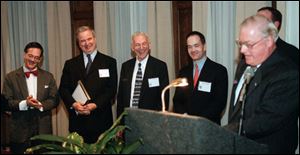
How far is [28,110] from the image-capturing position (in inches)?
156

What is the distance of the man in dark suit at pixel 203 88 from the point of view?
350cm

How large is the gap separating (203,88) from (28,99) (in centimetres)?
167

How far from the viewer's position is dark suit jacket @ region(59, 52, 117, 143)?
3.96 metres

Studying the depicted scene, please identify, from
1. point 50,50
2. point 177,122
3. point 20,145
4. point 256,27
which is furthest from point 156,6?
point 177,122

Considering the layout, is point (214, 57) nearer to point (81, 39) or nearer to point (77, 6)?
point (81, 39)

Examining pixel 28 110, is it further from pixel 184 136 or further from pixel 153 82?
pixel 184 136

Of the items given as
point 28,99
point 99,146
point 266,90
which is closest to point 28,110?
point 28,99

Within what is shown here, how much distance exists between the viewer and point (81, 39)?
3.92m

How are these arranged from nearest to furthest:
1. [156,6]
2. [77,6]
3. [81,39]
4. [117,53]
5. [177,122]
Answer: [177,122], [81,39], [156,6], [117,53], [77,6]

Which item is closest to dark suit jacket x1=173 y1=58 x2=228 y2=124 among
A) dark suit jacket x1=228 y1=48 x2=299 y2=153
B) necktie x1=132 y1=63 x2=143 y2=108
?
necktie x1=132 y1=63 x2=143 y2=108

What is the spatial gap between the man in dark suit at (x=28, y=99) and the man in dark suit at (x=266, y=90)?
233cm

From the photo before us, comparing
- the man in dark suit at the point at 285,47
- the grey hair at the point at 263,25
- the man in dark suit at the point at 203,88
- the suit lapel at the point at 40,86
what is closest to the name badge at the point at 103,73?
the suit lapel at the point at 40,86

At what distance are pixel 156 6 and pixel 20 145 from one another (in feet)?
6.76

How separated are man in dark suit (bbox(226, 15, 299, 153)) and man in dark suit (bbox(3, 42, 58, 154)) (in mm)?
2330
